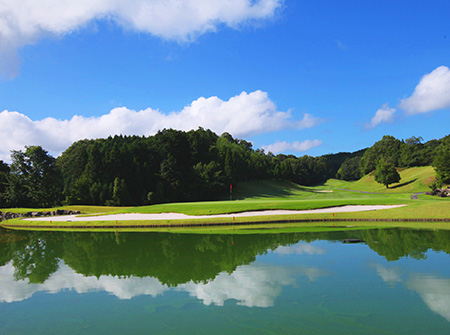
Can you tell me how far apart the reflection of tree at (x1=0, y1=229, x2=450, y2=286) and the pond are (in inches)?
3.0

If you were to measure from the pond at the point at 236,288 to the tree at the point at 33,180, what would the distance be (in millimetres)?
41657

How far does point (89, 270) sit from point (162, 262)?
2909 mm

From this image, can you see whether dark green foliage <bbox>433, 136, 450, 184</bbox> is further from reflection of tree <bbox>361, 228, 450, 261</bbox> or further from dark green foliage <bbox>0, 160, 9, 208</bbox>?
dark green foliage <bbox>0, 160, 9, 208</bbox>

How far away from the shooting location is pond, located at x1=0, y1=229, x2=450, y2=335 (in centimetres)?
744

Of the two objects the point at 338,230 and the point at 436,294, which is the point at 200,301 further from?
the point at 338,230

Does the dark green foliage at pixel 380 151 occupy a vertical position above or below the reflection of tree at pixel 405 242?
above

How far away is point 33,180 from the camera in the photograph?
2169 inches

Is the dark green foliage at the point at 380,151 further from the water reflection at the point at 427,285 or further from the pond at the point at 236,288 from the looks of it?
the water reflection at the point at 427,285

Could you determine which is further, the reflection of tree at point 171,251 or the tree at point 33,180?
the tree at point 33,180

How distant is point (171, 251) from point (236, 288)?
6.94 meters

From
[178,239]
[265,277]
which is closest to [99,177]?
[178,239]

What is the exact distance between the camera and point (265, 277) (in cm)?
1078

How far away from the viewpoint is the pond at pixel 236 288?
744 cm

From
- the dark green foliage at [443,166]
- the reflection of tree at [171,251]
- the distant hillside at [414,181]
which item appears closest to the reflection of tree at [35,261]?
the reflection of tree at [171,251]
